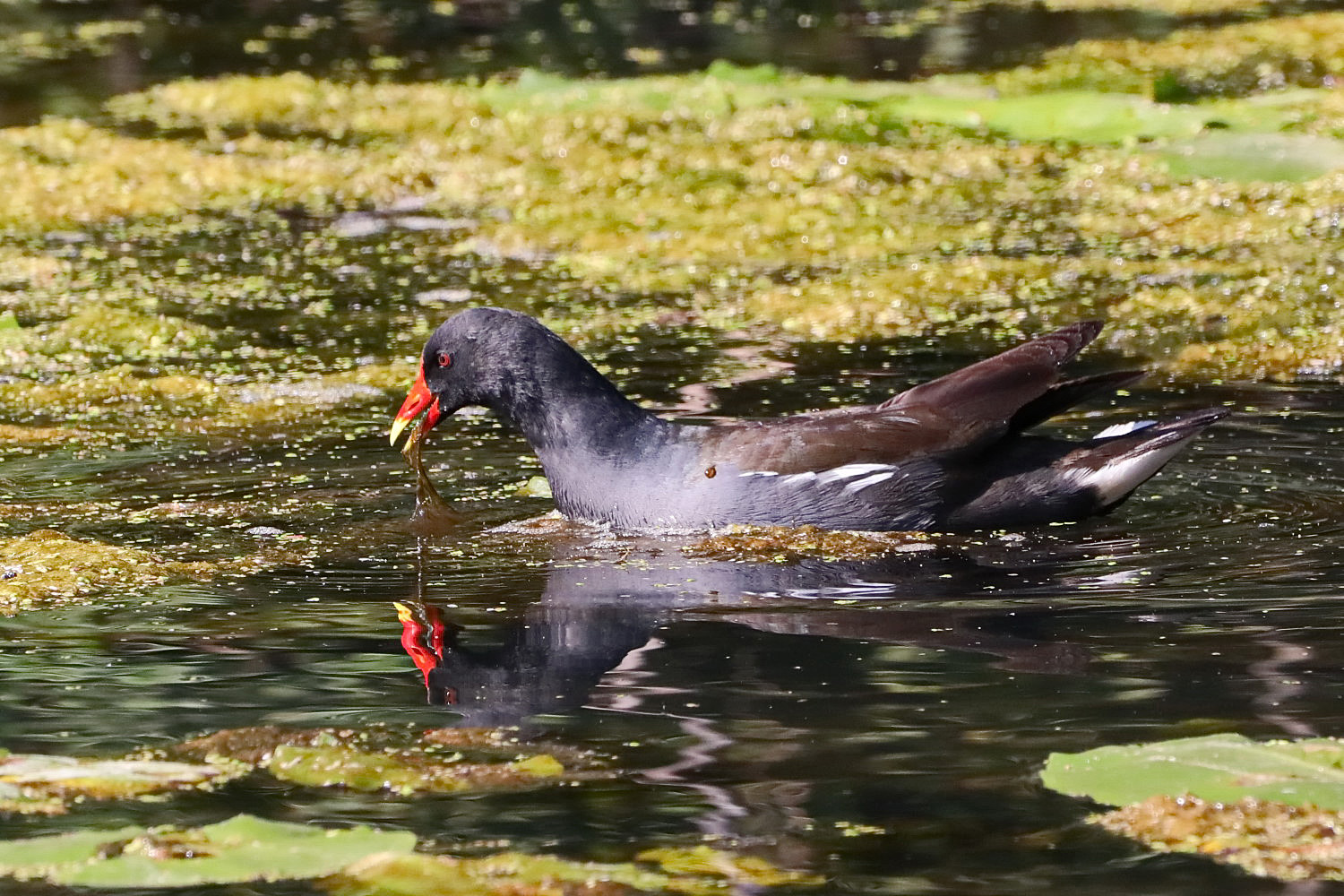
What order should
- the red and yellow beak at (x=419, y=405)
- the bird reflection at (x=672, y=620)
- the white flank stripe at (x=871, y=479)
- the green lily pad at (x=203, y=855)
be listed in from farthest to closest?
the red and yellow beak at (x=419, y=405) < the white flank stripe at (x=871, y=479) < the bird reflection at (x=672, y=620) < the green lily pad at (x=203, y=855)

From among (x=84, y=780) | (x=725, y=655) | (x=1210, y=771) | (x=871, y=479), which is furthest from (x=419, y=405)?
(x=1210, y=771)

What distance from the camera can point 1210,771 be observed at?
9.12 ft

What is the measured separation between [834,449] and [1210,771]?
6.57ft

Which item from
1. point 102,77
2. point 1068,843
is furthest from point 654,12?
point 1068,843

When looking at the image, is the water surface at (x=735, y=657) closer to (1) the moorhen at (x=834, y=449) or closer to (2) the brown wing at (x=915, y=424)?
(1) the moorhen at (x=834, y=449)

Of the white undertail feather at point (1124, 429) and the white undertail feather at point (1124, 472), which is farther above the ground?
the white undertail feather at point (1124, 429)

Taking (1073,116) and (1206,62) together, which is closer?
(1073,116)

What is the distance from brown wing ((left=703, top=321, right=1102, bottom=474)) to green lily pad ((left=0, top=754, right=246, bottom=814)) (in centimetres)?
193

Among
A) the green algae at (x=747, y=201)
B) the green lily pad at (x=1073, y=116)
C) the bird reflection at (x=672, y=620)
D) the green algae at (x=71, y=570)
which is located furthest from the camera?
the green lily pad at (x=1073, y=116)

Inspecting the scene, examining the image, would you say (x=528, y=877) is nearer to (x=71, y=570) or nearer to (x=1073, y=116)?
(x=71, y=570)

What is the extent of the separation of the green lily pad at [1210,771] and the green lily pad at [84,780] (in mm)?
1236

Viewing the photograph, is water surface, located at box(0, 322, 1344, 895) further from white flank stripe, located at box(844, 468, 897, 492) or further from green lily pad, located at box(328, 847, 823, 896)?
white flank stripe, located at box(844, 468, 897, 492)

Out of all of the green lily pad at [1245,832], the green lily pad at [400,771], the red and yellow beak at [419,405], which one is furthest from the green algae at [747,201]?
the green lily pad at [1245,832]

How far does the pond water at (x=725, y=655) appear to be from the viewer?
2.82 metres
